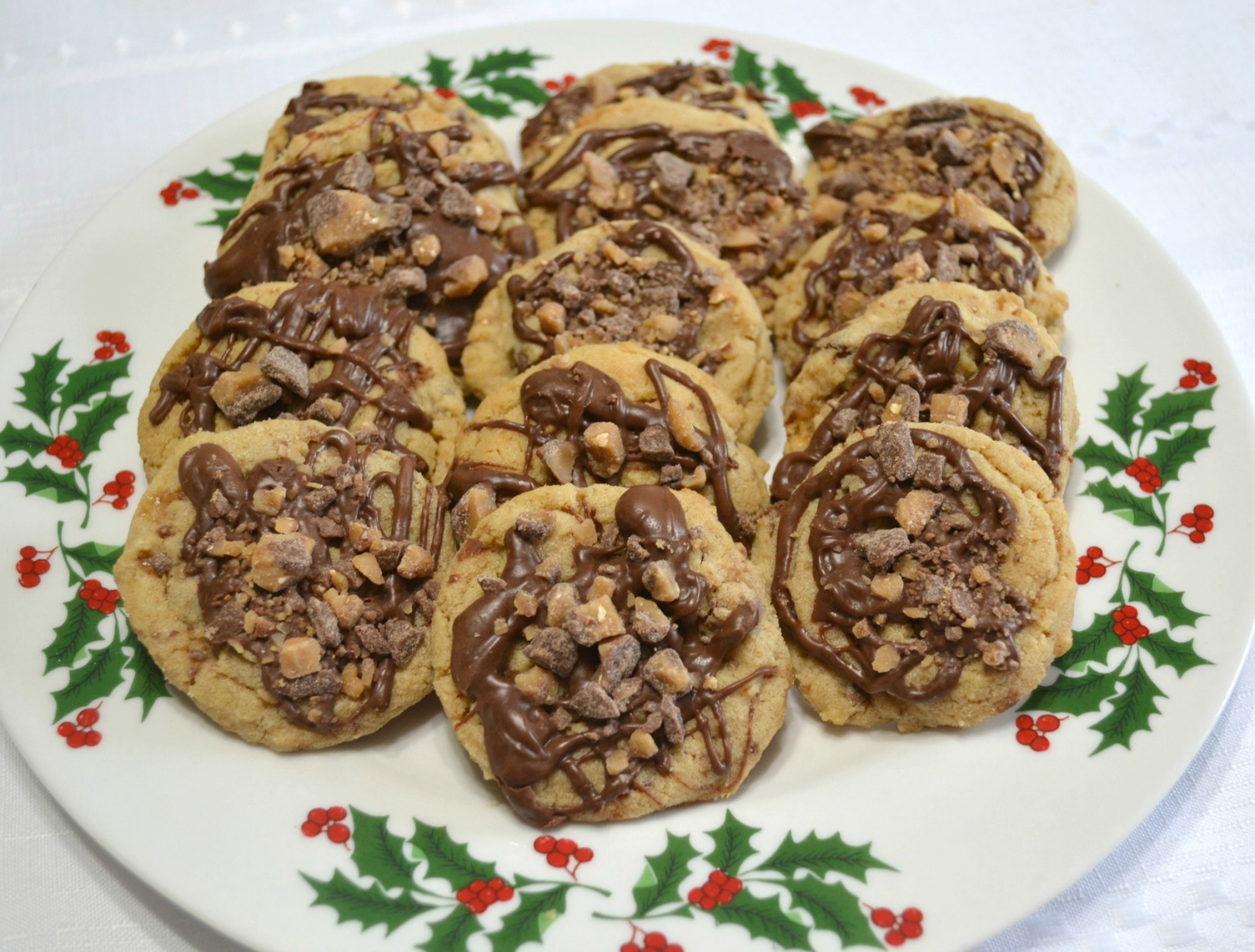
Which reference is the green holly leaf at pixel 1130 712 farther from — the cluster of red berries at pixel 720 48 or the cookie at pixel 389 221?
the cluster of red berries at pixel 720 48

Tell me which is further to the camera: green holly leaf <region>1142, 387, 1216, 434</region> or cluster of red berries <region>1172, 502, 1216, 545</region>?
green holly leaf <region>1142, 387, 1216, 434</region>

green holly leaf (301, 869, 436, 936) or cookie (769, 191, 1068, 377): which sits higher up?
cookie (769, 191, 1068, 377)

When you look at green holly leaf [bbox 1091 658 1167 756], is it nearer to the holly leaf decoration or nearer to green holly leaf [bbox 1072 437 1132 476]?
green holly leaf [bbox 1072 437 1132 476]

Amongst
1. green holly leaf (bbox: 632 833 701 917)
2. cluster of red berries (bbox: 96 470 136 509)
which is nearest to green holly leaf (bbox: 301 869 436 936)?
green holly leaf (bbox: 632 833 701 917)

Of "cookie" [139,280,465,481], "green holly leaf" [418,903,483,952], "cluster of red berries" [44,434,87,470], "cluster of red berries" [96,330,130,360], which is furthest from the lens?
"cluster of red berries" [96,330,130,360]

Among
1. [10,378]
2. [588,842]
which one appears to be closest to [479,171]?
[10,378]

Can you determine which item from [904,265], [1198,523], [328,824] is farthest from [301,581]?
[1198,523]

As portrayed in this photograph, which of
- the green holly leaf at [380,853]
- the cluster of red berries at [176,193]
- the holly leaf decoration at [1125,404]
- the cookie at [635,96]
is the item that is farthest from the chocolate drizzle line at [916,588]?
the cluster of red berries at [176,193]

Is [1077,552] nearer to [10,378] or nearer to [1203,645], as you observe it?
[1203,645]
